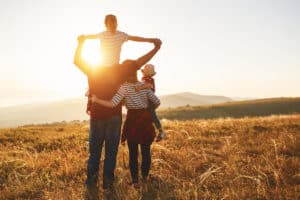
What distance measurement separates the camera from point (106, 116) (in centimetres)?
563

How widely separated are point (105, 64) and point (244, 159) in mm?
3654

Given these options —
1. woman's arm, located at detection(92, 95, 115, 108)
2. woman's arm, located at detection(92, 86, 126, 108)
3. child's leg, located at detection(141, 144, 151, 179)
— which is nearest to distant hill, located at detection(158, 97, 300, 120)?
child's leg, located at detection(141, 144, 151, 179)

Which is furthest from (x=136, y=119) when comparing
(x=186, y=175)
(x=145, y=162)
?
(x=186, y=175)

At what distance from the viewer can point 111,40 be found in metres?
5.40

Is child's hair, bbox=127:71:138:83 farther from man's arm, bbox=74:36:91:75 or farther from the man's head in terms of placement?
man's arm, bbox=74:36:91:75

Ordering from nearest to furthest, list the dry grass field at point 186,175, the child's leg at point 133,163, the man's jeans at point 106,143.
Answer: the dry grass field at point 186,175
the man's jeans at point 106,143
the child's leg at point 133,163

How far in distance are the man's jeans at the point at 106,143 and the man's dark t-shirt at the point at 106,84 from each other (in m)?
0.13

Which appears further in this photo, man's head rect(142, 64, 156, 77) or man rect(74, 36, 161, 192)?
man's head rect(142, 64, 156, 77)

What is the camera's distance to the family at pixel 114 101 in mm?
5473

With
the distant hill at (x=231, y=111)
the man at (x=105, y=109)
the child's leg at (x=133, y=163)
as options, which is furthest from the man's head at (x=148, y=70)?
the distant hill at (x=231, y=111)

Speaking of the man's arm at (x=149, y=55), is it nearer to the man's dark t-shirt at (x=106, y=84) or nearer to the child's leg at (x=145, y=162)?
the man's dark t-shirt at (x=106, y=84)

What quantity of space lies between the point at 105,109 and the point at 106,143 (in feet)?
2.02

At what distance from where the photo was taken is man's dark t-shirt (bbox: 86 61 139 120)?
5547mm

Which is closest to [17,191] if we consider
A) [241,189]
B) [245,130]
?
[241,189]
